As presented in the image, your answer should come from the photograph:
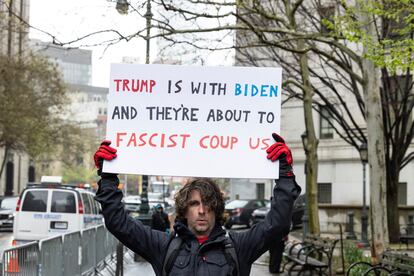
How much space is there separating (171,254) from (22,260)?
5163mm

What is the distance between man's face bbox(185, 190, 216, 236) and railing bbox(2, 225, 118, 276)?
170 inches

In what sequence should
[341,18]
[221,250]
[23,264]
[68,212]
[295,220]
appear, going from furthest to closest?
1. [295,220]
2. [68,212]
3. [341,18]
4. [23,264]
5. [221,250]

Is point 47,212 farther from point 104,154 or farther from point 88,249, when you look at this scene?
point 104,154

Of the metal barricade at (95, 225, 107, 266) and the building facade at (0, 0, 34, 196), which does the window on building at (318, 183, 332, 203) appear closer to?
the building facade at (0, 0, 34, 196)

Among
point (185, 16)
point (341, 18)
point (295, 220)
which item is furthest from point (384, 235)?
point (295, 220)

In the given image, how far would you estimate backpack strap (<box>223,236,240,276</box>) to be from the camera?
403 centimetres

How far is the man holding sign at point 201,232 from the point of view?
4.03m

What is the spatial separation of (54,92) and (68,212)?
27.4 metres

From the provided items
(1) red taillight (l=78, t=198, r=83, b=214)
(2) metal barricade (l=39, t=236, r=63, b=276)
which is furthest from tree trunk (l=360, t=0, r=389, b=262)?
(1) red taillight (l=78, t=198, r=83, b=214)

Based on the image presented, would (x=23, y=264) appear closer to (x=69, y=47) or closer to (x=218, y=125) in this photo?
(x=218, y=125)

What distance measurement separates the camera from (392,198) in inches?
1025

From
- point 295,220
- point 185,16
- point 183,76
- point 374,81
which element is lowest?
point 295,220

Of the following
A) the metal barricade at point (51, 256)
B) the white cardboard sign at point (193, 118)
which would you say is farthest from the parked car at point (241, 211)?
the white cardboard sign at point (193, 118)

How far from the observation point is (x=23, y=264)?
8.73 meters
